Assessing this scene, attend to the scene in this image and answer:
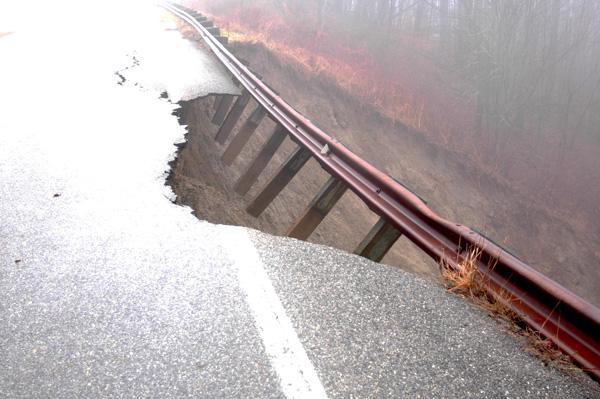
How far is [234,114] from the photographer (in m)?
6.81

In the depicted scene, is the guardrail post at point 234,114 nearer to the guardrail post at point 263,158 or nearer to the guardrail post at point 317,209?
the guardrail post at point 263,158

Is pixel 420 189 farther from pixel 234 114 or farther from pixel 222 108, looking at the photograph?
pixel 234 114

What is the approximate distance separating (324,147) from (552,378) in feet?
9.27

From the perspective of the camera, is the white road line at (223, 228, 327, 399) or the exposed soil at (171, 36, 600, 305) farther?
the exposed soil at (171, 36, 600, 305)

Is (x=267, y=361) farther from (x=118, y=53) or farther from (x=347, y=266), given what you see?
(x=118, y=53)

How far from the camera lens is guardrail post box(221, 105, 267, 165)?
20.0ft

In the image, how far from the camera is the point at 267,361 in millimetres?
2020

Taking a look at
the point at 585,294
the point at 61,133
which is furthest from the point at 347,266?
the point at 585,294

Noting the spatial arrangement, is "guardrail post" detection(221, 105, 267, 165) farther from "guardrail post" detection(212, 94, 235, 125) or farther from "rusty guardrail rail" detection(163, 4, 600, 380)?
"guardrail post" detection(212, 94, 235, 125)

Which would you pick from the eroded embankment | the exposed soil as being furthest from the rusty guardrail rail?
the exposed soil

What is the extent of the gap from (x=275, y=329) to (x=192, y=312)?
49 cm

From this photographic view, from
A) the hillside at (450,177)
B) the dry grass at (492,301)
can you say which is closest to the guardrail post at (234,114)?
the hillside at (450,177)

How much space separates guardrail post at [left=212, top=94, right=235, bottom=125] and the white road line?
4.93m

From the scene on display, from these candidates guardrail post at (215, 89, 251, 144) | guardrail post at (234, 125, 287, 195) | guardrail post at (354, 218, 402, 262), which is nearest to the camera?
guardrail post at (354, 218, 402, 262)
